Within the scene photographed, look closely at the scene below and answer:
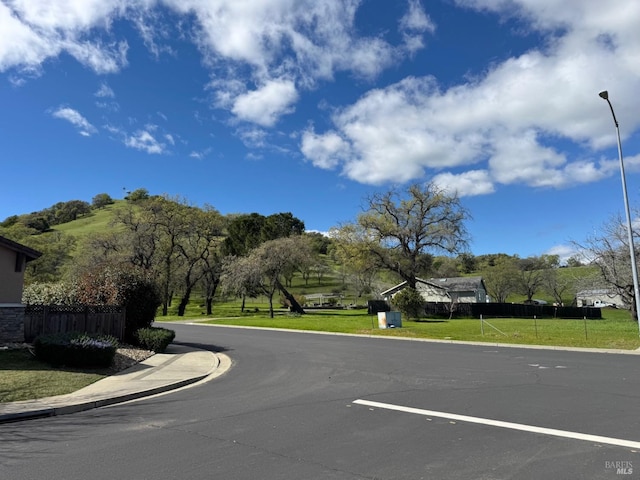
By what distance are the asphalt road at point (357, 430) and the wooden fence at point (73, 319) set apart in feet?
23.2

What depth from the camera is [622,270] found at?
33750mm

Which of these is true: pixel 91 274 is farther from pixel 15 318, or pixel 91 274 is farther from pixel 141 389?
pixel 141 389

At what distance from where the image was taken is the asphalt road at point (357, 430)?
16.3ft

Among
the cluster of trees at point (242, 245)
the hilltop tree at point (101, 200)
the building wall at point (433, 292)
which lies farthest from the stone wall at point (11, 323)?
the hilltop tree at point (101, 200)

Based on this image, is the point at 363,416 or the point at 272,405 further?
the point at 272,405

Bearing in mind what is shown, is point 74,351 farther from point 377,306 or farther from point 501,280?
point 501,280

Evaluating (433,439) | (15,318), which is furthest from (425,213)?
(433,439)

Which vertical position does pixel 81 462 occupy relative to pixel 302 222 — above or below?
below

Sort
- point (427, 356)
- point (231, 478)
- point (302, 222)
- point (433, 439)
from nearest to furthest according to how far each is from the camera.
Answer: point (231, 478) → point (433, 439) → point (427, 356) → point (302, 222)

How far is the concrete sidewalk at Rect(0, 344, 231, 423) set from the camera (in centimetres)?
797

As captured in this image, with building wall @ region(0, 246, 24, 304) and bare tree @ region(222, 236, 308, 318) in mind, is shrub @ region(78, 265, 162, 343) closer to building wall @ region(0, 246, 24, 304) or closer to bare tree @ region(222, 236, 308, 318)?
building wall @ region(0, 246, 24, 304)

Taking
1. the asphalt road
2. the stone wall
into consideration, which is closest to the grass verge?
the stone wall

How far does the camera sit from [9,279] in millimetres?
16375

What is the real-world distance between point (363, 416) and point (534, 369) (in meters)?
7.16
